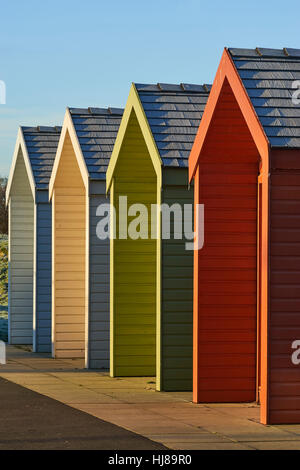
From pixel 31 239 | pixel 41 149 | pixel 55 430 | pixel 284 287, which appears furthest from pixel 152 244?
pixel 31 239

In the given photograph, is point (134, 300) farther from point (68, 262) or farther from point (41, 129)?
point (41, 129)

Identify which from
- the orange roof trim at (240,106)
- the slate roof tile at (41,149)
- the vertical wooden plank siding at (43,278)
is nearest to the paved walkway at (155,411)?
Result: the orange roof trim at (240,106)

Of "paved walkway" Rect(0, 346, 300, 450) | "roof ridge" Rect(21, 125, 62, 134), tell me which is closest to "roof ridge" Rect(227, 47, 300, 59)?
"paved walkway" Rect(0, 346, 300, 450)

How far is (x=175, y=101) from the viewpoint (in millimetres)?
15117

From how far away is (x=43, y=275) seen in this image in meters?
20.9

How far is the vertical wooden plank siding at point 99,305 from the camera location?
17297 mm

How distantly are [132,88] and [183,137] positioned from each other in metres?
1.39

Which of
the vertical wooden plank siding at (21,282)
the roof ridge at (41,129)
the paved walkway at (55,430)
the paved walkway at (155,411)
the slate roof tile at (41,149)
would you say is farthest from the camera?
the vertical wooden plank siding at (21,282)

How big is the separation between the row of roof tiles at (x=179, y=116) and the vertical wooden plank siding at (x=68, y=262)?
122 centimetres

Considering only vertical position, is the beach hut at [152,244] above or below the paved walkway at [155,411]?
above

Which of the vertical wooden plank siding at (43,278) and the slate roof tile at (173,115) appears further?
the vertical wooden plank siding at (43,278)


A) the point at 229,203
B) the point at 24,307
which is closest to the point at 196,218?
the point at 229,203

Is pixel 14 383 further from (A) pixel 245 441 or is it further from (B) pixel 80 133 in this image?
(A) pixel 245 441

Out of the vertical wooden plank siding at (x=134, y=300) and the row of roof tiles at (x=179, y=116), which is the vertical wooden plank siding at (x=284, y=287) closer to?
the row of roof tiles at (x=179, y=116)
